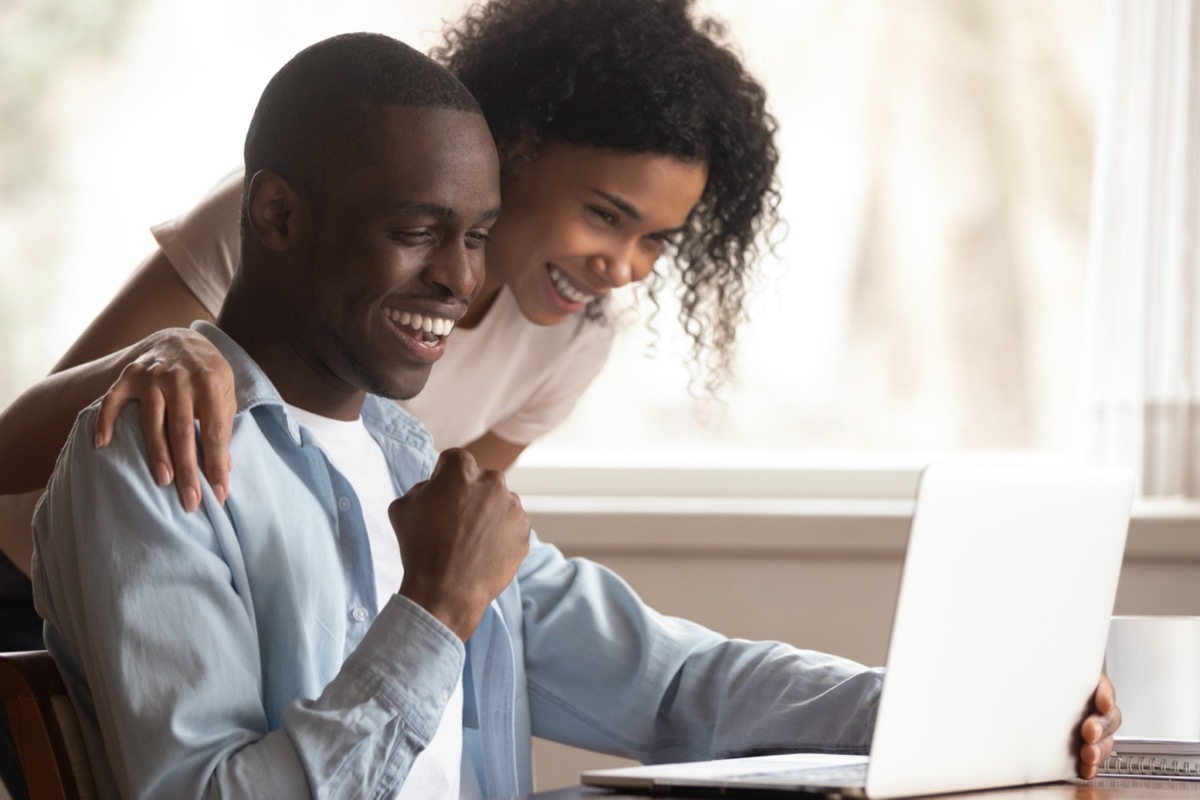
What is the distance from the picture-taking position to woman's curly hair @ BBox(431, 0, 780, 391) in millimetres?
1610

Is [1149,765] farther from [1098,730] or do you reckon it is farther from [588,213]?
[588,213]

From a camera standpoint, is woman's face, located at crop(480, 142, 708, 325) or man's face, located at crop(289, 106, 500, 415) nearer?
man's face, located at crop(289, 106, 500, 415)

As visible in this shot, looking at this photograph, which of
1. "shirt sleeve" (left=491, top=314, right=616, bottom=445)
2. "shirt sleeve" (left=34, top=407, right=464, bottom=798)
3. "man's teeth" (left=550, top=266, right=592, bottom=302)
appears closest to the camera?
"shirt sleeve" (left=34, top=407, right=464, bottom=798)

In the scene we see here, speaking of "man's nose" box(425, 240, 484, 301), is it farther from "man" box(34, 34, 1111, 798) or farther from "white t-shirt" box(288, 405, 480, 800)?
"white t-shirt" box(288, 405, 480, 800)

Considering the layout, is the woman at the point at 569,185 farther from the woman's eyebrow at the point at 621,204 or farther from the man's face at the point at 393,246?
the man's face at the point at 393,246

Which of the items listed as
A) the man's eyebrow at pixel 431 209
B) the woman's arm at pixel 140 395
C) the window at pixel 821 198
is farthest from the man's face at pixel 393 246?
the window at pixel 821 198

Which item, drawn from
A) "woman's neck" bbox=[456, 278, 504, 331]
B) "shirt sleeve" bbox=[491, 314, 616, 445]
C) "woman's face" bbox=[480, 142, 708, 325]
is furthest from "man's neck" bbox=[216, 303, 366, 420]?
"shirt sleeve" bbox=[491, 314, 616, 445]

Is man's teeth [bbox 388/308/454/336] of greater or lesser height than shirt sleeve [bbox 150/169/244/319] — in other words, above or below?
below

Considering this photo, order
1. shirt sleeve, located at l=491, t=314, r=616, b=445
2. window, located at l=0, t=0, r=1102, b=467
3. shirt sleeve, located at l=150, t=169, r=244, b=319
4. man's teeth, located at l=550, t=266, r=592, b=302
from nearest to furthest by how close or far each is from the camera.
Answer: shirt sleeve, located at l=150, t=169, r=244, b=319, man's teeth, located at l=550, t=266, r=592, b=302, shirt sleeve, located at l=491, t=314, r=616, b=445, window, located at l=0, t=0, r=1102, b=467

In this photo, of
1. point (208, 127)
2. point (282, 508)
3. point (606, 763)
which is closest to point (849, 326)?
point (606, 763)

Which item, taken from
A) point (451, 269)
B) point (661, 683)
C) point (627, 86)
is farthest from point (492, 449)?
point (451, 269)

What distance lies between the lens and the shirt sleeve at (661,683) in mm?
1228

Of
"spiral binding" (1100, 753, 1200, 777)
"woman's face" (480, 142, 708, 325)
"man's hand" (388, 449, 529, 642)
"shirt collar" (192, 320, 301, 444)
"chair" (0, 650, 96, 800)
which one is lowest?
"chair" (0, 650, 96, 800)

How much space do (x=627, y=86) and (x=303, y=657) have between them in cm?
80
